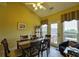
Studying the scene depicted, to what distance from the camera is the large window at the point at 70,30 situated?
1.99 m

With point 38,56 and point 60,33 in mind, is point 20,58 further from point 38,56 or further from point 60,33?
point 60,33

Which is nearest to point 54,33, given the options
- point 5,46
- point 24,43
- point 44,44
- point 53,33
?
point 53,33

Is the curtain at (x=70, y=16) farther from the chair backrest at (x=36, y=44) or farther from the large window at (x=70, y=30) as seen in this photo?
the chair backrest at (x=36, y=44)

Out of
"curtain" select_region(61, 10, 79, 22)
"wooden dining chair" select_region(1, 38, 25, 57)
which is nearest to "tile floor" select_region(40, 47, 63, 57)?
"wooden dining chair" select_region(1, 38, 25, 57)

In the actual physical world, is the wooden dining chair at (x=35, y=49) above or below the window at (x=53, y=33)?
below

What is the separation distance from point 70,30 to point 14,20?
2.97 feet

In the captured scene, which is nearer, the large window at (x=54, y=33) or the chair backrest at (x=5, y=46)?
the chair backrest at (x=5, y=46)

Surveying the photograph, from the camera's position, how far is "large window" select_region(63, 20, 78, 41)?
199 cm

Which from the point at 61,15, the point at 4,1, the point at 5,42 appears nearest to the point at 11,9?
the point at 4,1

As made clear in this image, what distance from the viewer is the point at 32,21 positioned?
81.1 inches

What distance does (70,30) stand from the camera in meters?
2.03

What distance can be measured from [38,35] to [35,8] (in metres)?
0.44

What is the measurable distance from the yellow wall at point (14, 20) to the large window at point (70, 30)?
0.47m

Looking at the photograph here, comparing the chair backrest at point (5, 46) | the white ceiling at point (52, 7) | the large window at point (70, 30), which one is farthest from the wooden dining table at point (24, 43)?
the large window at point (70, 30)
